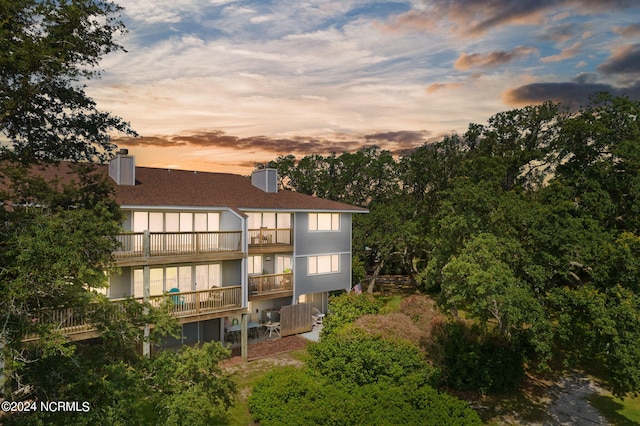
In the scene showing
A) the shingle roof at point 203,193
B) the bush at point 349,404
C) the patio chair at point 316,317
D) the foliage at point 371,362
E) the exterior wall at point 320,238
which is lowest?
the patio chair at point 316,317

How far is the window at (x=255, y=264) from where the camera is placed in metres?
28.1

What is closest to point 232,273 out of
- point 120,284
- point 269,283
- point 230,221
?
point 269,283

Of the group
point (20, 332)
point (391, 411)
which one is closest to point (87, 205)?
point (20, 332)

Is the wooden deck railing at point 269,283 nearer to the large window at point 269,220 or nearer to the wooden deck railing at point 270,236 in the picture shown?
the wooden deck railing at point 270,236

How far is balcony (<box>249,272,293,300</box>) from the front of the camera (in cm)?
2502

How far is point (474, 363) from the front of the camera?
61.9 feet

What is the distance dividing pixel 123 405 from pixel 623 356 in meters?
15.8

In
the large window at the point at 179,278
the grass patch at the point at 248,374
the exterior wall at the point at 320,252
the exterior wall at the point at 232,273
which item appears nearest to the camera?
the grass patch at the point at 248,374

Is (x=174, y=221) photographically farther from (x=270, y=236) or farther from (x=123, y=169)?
(x=270, y=236)

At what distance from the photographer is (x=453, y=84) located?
26.0 m

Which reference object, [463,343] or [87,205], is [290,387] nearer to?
[463,343]

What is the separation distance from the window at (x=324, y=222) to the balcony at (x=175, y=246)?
7.03 meters

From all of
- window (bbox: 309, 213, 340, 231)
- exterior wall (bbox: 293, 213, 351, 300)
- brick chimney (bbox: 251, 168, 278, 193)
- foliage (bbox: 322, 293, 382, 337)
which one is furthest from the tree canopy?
brick chimney (bbox: 251, 168, 278, 193)

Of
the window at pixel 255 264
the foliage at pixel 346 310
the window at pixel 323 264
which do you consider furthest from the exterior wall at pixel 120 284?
the window at pixel 323 264
